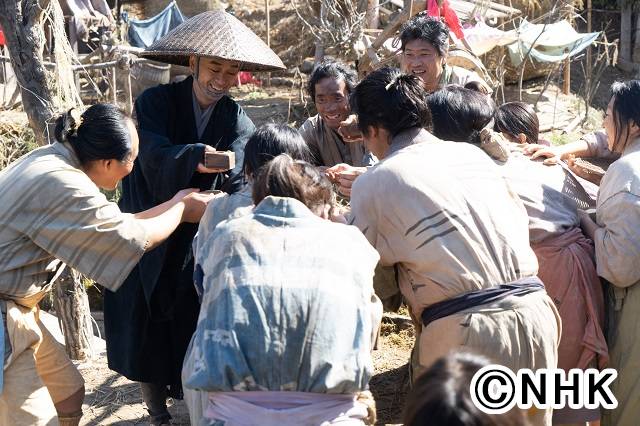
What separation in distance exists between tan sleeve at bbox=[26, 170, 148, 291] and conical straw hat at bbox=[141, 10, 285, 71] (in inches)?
38.9

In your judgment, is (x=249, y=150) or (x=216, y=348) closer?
(x=216, y=348)

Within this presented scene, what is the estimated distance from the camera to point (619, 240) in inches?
136

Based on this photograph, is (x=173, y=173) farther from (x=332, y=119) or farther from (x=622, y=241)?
(x=622, y=241)

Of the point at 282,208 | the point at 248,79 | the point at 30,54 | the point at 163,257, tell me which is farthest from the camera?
the point at 248,79

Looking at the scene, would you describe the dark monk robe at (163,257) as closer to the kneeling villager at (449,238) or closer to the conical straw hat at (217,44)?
the conical straw hat at (217,44)

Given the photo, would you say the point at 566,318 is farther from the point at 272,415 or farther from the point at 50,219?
the point at 50,219

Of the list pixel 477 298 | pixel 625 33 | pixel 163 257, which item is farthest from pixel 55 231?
pixel 625 33

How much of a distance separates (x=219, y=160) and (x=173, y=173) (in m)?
0.28

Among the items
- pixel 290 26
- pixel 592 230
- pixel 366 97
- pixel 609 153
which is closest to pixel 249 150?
pixel 366 97

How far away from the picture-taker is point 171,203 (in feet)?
12.1

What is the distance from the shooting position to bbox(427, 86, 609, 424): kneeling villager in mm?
3559

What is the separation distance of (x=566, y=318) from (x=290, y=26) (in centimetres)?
1239

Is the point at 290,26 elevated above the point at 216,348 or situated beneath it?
situated beneath

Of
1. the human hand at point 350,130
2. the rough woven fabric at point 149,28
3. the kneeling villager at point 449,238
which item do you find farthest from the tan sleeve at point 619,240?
the rough woven fabric at point 149,28
